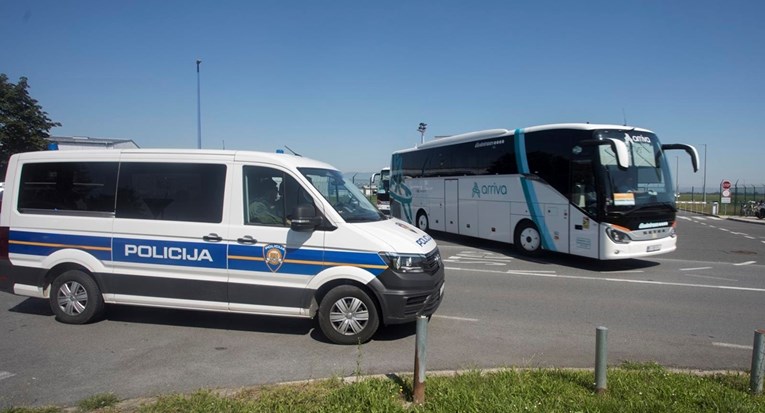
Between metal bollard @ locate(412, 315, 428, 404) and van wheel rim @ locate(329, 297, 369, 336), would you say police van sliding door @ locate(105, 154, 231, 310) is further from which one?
metal bollard @ locate(412, 315, 428, 404)

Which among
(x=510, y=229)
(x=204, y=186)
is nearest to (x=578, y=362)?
(x=204, y=186)

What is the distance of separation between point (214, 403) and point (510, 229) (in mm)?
10786

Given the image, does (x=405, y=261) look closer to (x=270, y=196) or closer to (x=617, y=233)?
(x=270, y=196)

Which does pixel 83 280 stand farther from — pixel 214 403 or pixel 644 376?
pixel 644 376

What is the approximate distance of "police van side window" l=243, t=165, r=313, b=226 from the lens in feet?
18.6

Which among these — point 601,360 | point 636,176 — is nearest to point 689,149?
point 636,176

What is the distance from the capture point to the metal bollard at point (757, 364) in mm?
4004

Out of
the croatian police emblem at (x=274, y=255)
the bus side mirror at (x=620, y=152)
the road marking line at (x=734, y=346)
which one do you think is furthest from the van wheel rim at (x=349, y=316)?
the bus side mirror at (x=620, y=152)

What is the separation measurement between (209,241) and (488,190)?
992 cm

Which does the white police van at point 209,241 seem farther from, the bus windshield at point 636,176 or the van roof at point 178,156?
the bus windshield at point 636,176

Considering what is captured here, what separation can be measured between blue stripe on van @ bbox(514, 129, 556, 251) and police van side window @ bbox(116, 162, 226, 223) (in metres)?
8.80

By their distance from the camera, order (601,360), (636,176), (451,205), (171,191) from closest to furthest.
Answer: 1. (601,360)
2. (171,191)
3. (636,176)
4. (451,205)

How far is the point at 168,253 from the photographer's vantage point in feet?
19.1

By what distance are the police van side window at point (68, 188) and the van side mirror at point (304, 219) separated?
8.23 feet
